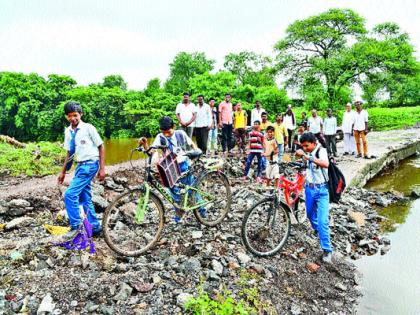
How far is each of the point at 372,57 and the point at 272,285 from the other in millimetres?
18759

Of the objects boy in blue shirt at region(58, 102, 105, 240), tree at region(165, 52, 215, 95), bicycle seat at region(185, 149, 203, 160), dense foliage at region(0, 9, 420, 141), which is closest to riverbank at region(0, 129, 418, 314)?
boy in blue shirt at region(58, 102, 105, 240)

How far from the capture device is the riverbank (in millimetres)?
3572

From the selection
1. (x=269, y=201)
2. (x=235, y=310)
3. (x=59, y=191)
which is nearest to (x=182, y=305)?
(x=235, y=310)

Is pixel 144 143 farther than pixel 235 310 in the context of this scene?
Yes

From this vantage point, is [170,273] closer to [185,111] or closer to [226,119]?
[185,111]

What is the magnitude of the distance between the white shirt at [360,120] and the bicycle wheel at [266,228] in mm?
8791

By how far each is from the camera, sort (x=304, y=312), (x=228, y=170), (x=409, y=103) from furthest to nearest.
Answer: (x=409, y=103)
(x=228, y=170)
(x=304, y=312)

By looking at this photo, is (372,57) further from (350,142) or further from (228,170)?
(228,170)

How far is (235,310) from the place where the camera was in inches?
140

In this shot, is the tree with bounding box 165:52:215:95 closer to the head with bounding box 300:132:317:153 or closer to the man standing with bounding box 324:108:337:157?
the man standing with bounding box 324:108:337:157

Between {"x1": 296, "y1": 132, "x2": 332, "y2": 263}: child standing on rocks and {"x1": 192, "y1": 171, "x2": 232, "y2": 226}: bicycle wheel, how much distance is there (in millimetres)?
1379

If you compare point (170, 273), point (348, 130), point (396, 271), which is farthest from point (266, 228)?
point (348, 130)

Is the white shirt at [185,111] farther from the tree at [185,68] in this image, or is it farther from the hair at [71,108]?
the tree at [185,68]

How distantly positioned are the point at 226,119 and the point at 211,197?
6.11 metres
